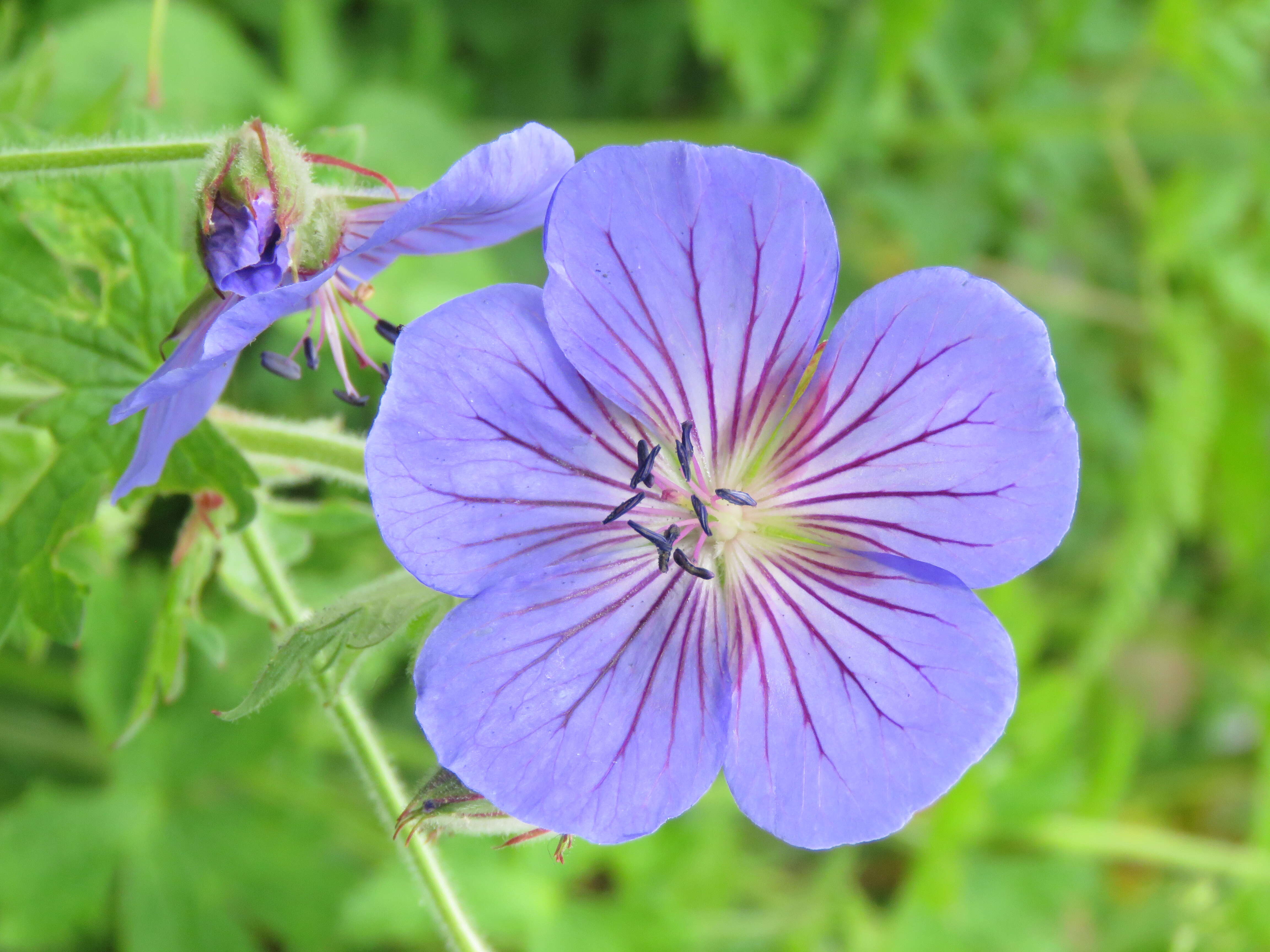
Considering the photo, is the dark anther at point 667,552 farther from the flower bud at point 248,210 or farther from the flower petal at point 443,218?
the flower bud at point 248,210

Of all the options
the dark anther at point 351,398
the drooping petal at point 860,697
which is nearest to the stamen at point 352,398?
the dark anther at point 351,398

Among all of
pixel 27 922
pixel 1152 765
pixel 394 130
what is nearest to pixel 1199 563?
pixel 1152 765

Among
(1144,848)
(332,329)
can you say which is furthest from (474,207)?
(1144,848)

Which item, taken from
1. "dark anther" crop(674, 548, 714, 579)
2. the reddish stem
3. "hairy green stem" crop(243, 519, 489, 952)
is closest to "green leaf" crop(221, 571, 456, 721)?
"hairy green stem" crop(243, 519, 489, 952)

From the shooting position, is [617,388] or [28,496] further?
[28,496]

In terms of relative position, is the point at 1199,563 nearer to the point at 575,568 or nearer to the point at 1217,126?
the point at 1217,126

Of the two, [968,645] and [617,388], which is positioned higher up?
[617,388]

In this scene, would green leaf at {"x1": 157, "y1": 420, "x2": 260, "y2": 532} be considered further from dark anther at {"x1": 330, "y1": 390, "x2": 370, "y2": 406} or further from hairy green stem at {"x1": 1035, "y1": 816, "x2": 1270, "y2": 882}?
hairy green stem at {"x1": 1035, "y1": 816, "x2": 1270, "y2": 882}

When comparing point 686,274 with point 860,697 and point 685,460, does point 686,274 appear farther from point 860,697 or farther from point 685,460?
point 860,697
